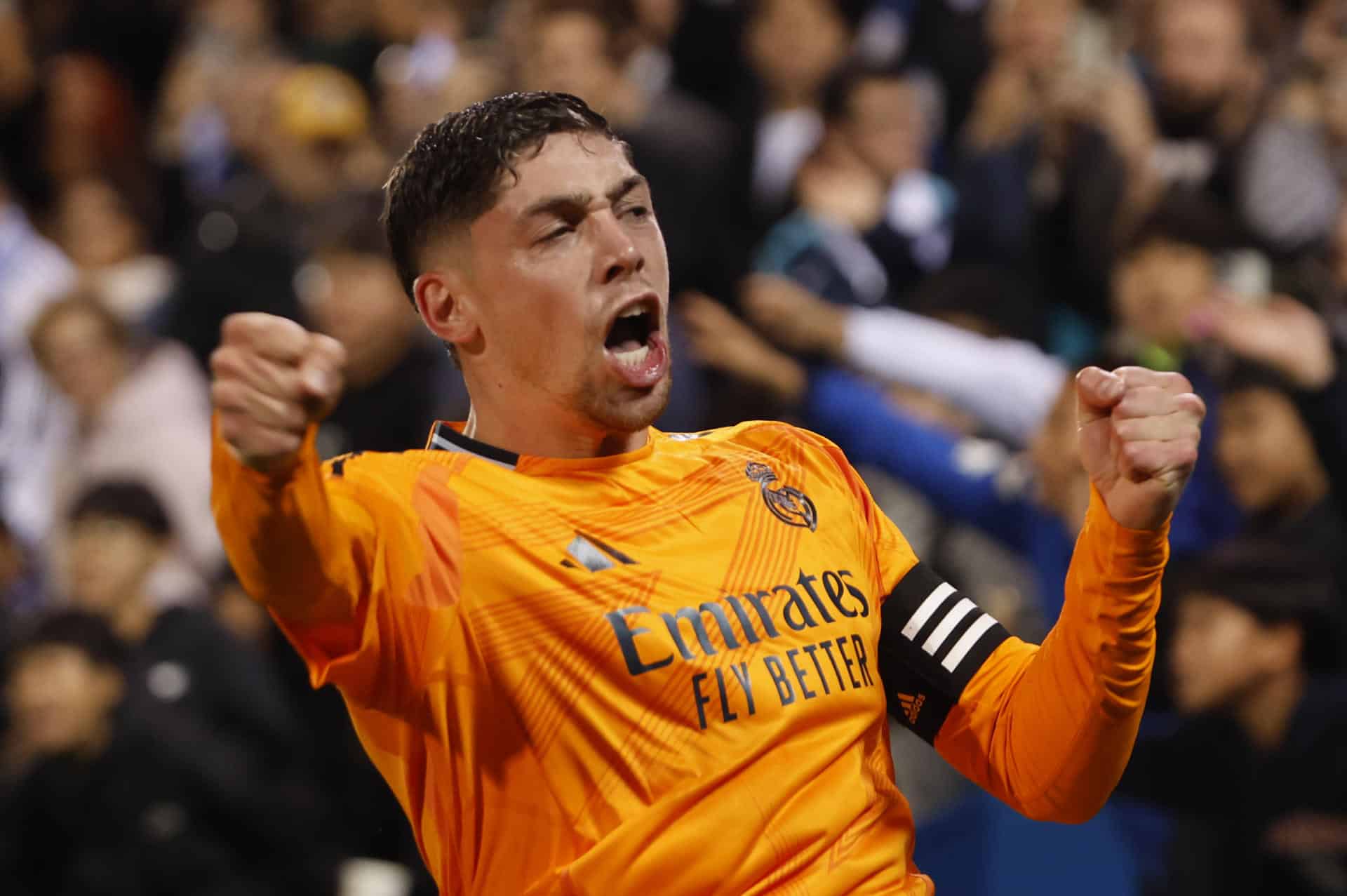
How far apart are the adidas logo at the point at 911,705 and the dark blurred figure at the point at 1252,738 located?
2198 mm

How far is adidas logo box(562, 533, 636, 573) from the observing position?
8.05 ft

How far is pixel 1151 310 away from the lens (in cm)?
561

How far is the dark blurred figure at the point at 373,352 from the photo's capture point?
6355mm

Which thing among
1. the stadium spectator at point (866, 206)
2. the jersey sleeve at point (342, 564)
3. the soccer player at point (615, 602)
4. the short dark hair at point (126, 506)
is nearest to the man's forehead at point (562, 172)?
the soccer player at point (615, 602)

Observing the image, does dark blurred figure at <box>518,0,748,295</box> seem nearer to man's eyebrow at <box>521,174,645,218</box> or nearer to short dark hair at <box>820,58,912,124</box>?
short dark hair at <box>820,58,912,124</box>

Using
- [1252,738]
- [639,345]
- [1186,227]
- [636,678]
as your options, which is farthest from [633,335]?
[1186,227]

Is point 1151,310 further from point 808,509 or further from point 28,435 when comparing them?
point 28,435

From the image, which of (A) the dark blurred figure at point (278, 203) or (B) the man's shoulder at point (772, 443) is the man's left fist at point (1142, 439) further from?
(A) the dark blurred figure at point (278, 203)

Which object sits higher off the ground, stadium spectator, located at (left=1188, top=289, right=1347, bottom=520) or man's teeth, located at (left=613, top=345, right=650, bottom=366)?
man's teeth, located at (left=613, top=345, right=650, bottom=366)

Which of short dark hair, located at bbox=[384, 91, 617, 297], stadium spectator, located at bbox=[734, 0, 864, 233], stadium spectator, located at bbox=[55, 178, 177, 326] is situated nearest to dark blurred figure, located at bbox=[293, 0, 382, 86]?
stadium spectator, located at bbox=[55, 178, 177, 326]

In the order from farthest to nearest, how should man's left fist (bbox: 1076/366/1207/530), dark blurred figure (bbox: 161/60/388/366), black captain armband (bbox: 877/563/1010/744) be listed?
dark blurred figure (bbox: 161/60/388/366)
black captain armband (bbox: 877/563/1010/744)
man's left fist (bbox: 1076/366/1207/530)

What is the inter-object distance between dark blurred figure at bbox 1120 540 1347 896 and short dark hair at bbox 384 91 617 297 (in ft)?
9.16

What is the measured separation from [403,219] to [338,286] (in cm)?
410

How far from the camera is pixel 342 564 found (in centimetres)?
221
